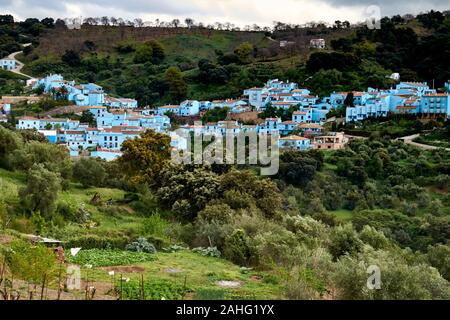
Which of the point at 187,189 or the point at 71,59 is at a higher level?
the point at 71,59

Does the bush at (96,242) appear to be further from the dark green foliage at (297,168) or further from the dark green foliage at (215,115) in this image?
the dark green foliage at (215,115)

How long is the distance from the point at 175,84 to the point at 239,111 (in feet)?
27.3

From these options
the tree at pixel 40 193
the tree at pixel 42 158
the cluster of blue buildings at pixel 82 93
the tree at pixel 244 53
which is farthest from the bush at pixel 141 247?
the tree at pixel 244 53

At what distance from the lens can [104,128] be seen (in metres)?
38.1

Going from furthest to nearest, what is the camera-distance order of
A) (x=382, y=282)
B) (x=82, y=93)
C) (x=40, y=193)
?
(x=82, y=93) < (x=40, y=193) < (x=382, y=282)

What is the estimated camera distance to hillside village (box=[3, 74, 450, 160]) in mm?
36781

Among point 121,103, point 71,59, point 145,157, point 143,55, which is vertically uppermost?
point 143,55

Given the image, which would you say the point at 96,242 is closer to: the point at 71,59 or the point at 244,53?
the point at 244,53

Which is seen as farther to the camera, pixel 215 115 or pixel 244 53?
pixel 244 53

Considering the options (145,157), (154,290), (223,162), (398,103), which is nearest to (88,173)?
(145,157)

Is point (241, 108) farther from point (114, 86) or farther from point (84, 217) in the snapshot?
point (84, 217)

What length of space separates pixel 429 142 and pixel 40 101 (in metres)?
30.3

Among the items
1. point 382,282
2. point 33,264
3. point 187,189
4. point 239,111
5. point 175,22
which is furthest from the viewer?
point 175,22

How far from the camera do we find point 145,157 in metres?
20.4
